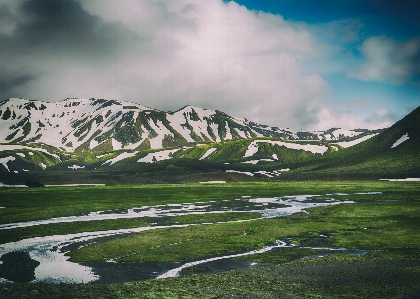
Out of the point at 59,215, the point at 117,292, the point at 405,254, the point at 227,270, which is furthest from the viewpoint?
the point at 59,215

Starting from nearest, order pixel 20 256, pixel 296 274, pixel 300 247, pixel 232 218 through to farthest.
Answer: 1. pixel 296 274
2. pixel 20 256
3. pixel 300 247
4. pixel 232 218

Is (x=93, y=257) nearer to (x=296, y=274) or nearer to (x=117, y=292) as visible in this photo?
(x=117, y=292)

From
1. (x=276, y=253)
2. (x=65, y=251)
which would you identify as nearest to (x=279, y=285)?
(x=276, y=253)

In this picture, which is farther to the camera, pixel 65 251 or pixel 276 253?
pixel 65 251

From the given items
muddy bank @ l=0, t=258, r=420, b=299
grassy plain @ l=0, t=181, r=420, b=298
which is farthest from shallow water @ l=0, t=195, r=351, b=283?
muddy bank @ l=0, t=258, r=420, b=299

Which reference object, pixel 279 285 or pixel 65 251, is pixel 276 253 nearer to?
pixel 279 285

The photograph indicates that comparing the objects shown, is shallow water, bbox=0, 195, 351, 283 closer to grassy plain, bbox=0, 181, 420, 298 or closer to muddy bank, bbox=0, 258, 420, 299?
grassy plain, bbox=0, 181, 420, 298

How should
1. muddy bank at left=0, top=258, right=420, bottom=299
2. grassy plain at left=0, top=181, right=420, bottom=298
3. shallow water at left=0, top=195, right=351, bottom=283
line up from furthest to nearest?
1. shallow water at left=0, top=195, right=351, bottom=283
2. grassy plain at left=0, top=181, right=420, bottom=298
3. muddy bank at left=0, top=258, right=420, bottom=299

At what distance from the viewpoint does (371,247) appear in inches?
1625

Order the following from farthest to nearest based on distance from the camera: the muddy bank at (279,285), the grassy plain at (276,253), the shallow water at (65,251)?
the shallow water at (65,251) < the grassy plain at (276,253) < the muddy bank at (279,285)

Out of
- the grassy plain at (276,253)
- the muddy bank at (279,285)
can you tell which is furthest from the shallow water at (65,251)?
the muddy bank at (279,285)

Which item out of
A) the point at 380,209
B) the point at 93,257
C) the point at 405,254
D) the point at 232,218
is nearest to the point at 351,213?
the point at 380,209

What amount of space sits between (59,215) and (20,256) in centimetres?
3620

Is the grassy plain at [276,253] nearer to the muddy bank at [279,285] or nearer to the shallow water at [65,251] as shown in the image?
the muddy bank at [279,285]
